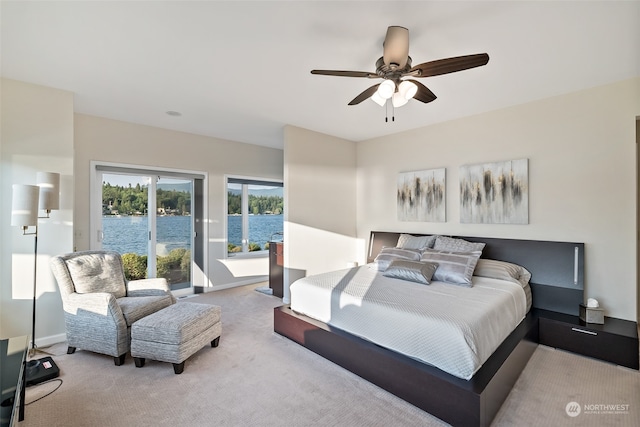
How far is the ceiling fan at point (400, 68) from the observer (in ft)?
6.41

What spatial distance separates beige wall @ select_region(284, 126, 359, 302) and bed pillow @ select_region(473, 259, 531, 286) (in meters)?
2.34

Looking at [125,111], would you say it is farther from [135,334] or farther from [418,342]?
[418,342]

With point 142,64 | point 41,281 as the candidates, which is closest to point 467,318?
point 142,64

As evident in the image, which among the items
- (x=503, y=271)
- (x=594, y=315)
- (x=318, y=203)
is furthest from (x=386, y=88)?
(x=594, y=315)

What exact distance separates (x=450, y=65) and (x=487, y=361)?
2116 millimetres

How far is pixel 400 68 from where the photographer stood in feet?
6.96

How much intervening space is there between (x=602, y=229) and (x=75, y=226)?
6337 mm

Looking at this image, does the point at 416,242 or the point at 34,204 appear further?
the point at 416,242

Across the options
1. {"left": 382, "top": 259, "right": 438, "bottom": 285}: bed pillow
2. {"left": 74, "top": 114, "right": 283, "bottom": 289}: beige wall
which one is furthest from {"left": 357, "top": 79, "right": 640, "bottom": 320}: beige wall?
{"left": 74, "top": 114, "right": 283, "bottom": 289}: beige wall

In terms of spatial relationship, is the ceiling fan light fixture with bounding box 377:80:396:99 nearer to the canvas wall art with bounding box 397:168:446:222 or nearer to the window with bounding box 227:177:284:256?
the canvas wall art with bounding box 397:168:446:222

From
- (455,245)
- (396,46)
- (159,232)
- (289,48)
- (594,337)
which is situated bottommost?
(594,337)

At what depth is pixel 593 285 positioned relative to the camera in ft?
10.2

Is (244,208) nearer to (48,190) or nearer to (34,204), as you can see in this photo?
(48,190)

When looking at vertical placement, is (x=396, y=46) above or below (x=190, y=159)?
above
